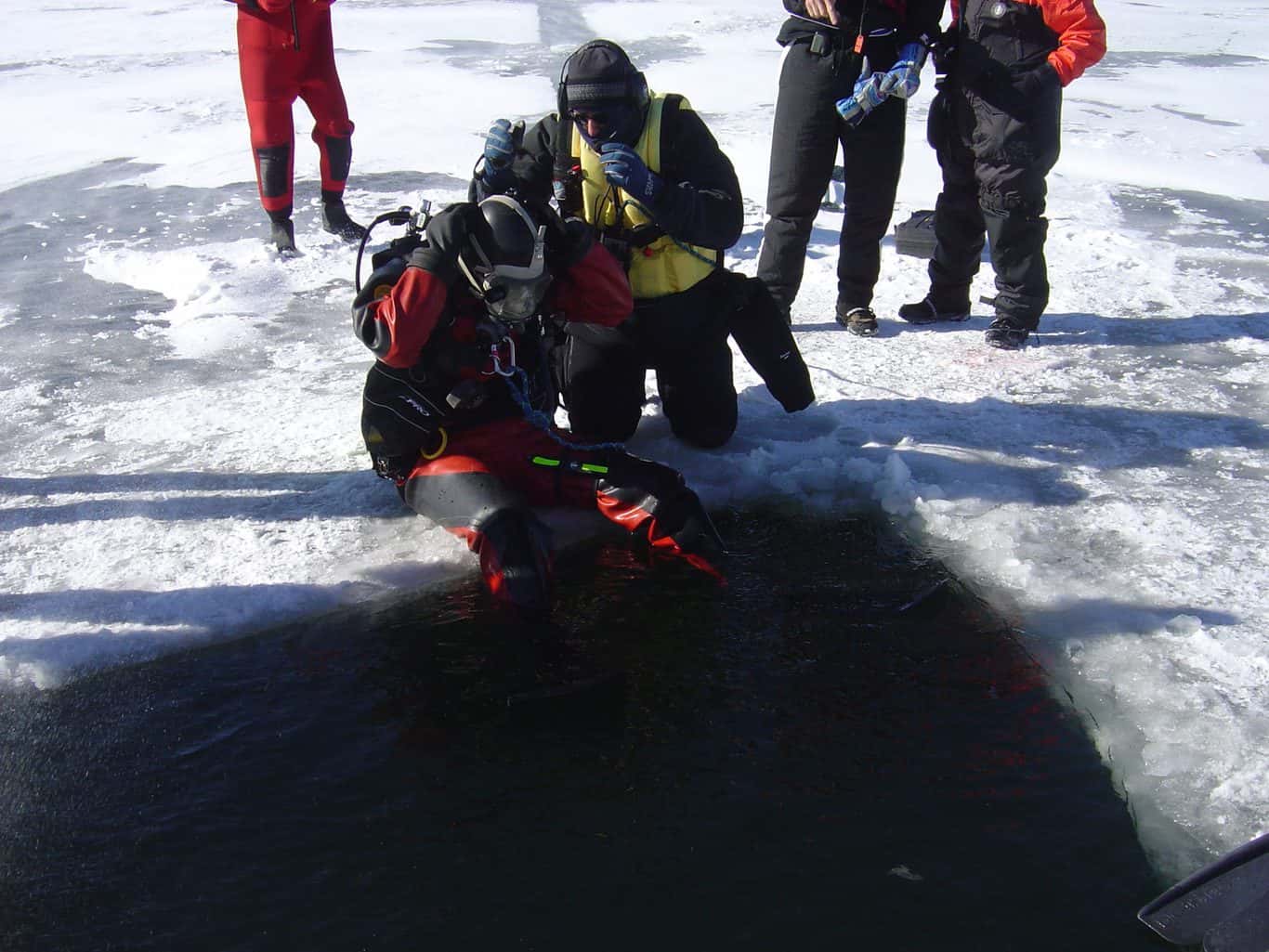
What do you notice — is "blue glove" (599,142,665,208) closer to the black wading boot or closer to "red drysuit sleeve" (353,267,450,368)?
"red drysuit sleeve" (353,267,450,368)

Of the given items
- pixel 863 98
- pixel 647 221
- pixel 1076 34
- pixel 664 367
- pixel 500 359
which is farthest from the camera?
pixel 863 98

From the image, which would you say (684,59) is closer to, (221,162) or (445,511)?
(221,162)

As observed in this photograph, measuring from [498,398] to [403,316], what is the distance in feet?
1.85

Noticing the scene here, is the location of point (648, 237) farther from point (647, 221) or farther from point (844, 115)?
point (844, 115)

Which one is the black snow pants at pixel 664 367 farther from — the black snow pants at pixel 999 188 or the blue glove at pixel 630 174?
the black snow pants at pixel 999 188

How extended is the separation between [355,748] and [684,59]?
32.1 ft

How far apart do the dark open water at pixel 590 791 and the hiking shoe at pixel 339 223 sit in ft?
11.7

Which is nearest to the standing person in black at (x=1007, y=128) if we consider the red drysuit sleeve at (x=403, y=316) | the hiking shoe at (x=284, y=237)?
the red drysuit sleeve at (x=403, y=316)

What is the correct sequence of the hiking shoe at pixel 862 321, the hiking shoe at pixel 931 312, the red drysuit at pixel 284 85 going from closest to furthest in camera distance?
the hiking shoe at pixel 862 321
the hiking shoe at pixel 931 312
the red drysuit at pixel 284 85

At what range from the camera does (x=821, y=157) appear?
15.9 feet

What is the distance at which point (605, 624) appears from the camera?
334 centimetres

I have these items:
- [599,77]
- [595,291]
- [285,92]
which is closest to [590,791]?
[595,291]

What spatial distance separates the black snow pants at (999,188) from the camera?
15.3 ft

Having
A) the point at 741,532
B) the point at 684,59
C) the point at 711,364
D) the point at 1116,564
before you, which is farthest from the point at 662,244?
the point at 684,59
